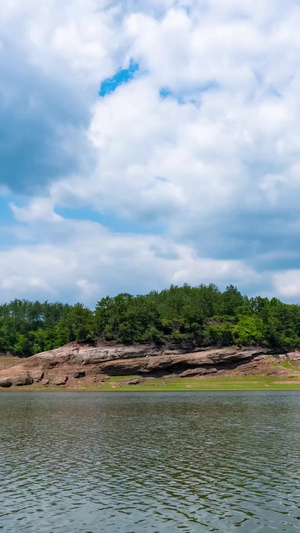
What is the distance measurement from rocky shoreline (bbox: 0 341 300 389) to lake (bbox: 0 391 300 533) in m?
93.5

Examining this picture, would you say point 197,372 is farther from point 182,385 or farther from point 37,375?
point 37,375

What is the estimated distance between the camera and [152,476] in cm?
3112

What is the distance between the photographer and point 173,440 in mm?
45750

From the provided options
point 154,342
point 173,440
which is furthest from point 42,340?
point 173,440

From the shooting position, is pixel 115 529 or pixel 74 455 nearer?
pixel 115 529

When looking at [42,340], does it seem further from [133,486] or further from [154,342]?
[133,486]

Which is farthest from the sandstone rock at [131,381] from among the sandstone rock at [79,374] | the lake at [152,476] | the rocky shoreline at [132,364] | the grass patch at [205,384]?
the lake at [152,476]

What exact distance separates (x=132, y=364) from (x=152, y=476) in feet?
409

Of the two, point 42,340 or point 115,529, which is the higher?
point 42,340

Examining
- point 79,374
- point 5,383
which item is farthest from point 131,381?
point 5,383

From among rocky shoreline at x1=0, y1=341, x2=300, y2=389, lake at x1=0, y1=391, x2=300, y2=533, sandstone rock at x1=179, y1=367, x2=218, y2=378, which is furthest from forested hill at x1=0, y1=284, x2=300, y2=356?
lake at x1=0, y1=391, x2=300, y2=533

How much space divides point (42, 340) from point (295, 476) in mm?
176140

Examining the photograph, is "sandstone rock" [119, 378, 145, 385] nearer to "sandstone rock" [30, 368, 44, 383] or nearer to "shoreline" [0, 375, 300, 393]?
"shoreline" [0, 375, 300, 393]

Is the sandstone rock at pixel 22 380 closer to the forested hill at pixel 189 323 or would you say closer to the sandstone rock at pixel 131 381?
the forested hill at pixel 189 323
